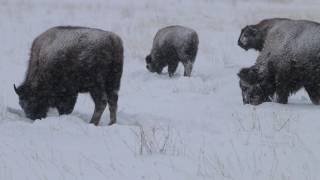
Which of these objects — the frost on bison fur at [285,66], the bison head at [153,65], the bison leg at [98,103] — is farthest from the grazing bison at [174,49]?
the bison leg at [98,103]

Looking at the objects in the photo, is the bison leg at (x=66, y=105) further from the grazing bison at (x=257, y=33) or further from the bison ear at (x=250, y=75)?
the grazing bison at (x=257, y=33)

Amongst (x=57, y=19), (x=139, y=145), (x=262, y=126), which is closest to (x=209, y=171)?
(x=139, y=145)

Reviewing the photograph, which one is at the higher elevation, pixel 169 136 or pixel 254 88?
pixel 169 136

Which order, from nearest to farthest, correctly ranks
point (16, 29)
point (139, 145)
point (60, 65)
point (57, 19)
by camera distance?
point (139, 145), point (60, 65), point (16, 29), point (57, 19)

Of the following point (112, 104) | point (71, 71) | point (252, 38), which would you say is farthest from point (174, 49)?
point (71, 71)

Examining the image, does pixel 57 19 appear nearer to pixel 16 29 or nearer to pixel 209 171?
pixel 16 29

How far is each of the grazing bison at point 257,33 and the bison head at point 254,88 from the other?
0.95m

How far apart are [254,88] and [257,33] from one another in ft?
4.23

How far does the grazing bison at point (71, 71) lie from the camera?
8734mm

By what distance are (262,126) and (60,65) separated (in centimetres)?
303

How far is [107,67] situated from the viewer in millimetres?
8781

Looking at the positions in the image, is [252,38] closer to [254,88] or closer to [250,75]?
[250,75]

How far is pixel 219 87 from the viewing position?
13273 millimetres

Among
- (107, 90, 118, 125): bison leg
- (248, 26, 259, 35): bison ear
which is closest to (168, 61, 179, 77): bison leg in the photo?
(248, 26, 259, 35): bison ear
